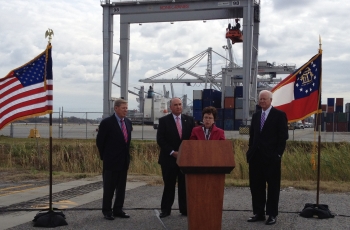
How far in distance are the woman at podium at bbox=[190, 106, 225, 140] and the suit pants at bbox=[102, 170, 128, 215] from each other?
4.92ft

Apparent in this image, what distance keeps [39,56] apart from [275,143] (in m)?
4.04

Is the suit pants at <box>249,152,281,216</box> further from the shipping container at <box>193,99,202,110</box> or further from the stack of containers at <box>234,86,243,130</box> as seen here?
the shipping container at <box>193,99,202,110</box>

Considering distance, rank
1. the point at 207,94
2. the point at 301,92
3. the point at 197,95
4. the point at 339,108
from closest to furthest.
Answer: the point at 301,92, the point at 207,94, the point at 197,95, the point at 339,108

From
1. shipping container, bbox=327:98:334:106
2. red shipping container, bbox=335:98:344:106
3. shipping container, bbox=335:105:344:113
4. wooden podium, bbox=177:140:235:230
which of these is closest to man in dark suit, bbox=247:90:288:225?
wooden podium, bbox=177:140:235:230

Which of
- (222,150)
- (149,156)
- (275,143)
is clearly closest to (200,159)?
(222,150)

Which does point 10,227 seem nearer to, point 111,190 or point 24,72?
point 111,190

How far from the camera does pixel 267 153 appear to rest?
778 centimetres

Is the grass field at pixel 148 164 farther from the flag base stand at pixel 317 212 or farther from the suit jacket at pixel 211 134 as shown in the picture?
the suit jacket at pixel 211 134

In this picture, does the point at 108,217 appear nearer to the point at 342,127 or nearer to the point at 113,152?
the point at 113,152

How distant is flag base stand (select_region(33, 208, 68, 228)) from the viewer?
7562mm

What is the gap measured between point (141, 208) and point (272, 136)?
2.71 m

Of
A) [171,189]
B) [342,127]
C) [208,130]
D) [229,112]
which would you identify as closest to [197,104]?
[229,112]

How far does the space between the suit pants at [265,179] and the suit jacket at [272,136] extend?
0.09 m

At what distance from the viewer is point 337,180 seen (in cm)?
1300
